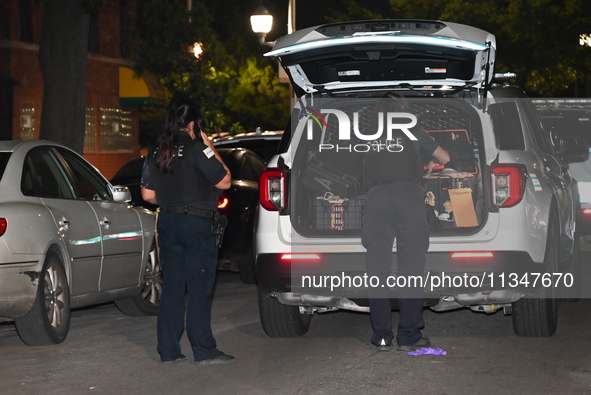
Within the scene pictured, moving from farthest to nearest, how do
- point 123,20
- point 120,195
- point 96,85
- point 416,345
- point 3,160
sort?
1. point 123,20
2. point 96,85
3. point 120,195
4. point 3,160
5. point 416,345

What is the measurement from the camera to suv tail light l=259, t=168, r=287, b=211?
7.74 m

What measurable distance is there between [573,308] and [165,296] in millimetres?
3910

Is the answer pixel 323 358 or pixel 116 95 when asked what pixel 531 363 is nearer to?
pixel 323 358

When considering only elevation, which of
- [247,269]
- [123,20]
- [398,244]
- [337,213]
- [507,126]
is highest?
[123,20]

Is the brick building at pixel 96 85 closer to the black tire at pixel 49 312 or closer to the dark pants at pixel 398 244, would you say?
the black tire at pixel 49 312

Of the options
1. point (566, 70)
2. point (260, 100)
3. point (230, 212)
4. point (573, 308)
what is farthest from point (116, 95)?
point (573, 308)

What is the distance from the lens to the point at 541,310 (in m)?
7.84

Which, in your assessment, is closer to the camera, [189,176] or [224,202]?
[189,176]

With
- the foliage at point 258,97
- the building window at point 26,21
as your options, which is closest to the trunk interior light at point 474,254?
the building window at point 26,21

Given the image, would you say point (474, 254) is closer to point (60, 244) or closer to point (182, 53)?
point (60, 244)

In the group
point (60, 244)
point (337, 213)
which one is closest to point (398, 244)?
point (337, 213)

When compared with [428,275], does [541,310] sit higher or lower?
lower

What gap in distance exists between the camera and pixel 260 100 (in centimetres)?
4019

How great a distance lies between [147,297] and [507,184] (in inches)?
150
